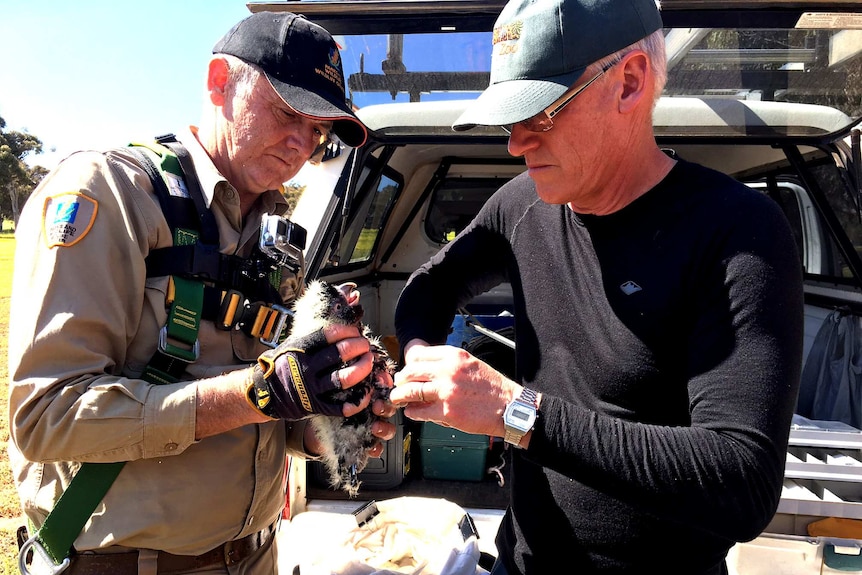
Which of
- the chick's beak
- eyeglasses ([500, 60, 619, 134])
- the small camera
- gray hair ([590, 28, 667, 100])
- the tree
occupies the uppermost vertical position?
gray hair ([590, 28, 667, 100])

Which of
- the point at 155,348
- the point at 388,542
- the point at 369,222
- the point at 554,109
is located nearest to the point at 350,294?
the point at 155,348

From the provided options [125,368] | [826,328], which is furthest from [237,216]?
[826,328]

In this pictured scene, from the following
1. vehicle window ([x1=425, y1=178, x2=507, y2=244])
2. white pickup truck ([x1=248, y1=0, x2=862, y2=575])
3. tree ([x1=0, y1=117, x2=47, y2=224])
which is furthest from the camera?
tree ([x1=0, y1=117, x2=47, y2=224])

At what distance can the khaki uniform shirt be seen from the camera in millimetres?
1316

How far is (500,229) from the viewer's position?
180 centimetres

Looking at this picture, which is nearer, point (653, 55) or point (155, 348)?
point (653, 55)

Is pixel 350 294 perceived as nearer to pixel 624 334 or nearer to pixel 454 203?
pixel 624 334

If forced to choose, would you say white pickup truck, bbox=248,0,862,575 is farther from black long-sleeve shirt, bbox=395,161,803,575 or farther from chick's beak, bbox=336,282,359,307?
chick's beak, bbox=336,282,359,307

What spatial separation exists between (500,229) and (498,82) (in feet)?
1.80

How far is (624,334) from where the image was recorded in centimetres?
132

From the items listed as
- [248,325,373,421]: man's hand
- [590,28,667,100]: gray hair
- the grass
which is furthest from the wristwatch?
the grass

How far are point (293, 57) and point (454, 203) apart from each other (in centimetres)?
395

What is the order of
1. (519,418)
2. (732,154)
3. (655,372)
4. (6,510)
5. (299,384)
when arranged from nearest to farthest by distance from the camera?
(519,418) < (655,372) < (299,384) < (732,154) < (6,510)

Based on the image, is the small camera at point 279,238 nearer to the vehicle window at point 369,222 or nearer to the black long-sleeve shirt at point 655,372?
the black long-sleeve shirt at point 655,372
